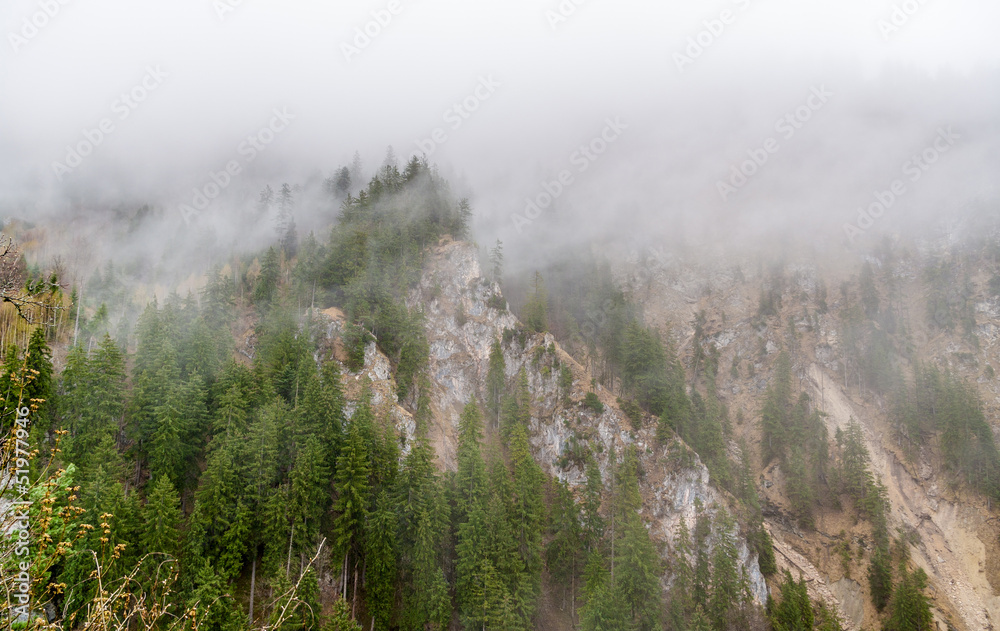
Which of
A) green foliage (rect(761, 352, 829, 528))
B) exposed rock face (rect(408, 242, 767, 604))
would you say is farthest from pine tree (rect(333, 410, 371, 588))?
green foliage (rect(761, 352, 829, 528))

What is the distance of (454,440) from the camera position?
211ft

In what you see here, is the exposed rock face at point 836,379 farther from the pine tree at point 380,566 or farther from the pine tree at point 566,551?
the pine tree at point 380,566

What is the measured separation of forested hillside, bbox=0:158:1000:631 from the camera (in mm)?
38344

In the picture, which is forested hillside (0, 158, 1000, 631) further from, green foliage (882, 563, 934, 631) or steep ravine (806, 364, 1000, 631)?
steep ravine (806, 364, 1000, 631)

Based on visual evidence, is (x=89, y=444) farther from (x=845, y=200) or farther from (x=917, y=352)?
(x=845, y=200)

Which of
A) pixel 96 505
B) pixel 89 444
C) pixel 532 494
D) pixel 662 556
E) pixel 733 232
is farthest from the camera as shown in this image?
pixel 733 232

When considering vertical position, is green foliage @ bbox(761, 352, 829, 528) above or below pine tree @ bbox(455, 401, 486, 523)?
above

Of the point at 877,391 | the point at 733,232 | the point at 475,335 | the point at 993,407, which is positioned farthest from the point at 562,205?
the point at 993,407

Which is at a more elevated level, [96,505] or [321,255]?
[321,255]

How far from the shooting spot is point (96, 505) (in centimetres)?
3231

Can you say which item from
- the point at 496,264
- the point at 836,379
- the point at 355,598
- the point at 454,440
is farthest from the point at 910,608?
the point at 496,264

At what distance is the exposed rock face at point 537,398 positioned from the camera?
202 feet

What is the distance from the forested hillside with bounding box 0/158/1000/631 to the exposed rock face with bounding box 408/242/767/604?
35 centimetres

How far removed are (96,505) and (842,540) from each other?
3153 inches
